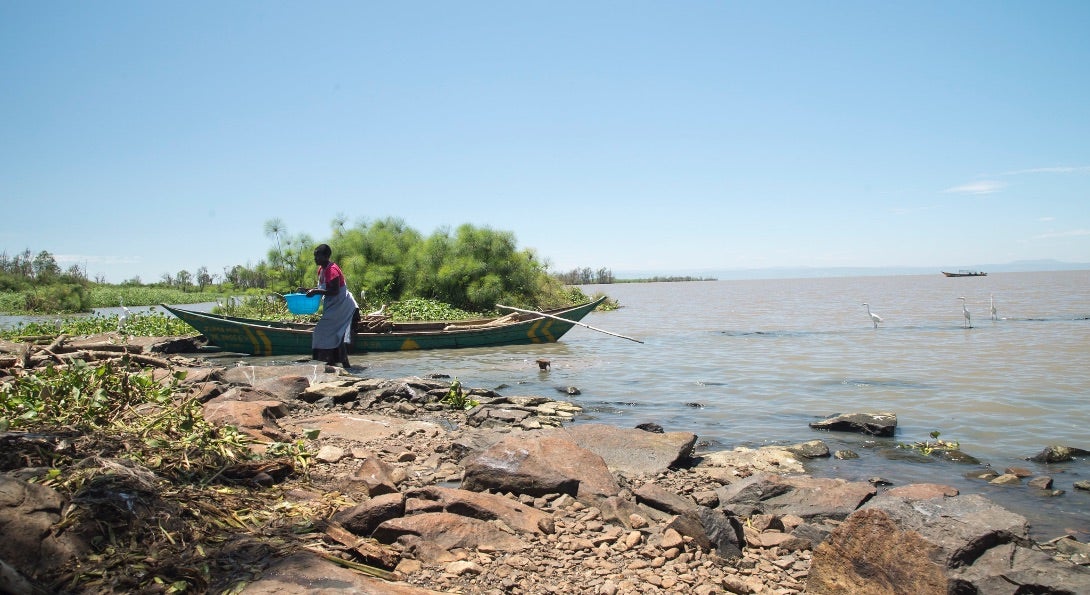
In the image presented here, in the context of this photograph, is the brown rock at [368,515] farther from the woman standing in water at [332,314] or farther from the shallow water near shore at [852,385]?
the woman standing in water at [332,314]

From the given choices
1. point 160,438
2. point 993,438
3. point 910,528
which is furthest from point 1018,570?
point 993,438

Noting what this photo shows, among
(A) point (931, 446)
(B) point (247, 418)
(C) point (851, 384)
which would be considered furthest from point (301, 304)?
(A) point (931, 446)

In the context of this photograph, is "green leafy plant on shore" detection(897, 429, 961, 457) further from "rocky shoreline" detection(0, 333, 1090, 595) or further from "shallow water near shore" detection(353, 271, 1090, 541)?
"rocky shoreline" detection(0, 333, 1090, 595)

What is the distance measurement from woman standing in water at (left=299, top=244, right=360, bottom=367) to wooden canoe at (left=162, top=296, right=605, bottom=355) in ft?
16.4

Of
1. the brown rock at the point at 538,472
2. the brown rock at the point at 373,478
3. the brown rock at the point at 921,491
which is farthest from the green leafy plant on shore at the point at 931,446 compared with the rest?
the brown rock at the point at 373,478

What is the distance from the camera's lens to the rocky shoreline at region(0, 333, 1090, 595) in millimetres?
3086

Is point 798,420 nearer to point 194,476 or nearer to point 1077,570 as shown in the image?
point 1077,570

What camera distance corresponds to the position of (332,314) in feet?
34.5

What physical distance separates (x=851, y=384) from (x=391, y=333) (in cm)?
1033

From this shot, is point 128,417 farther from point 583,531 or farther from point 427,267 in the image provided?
point 427,267

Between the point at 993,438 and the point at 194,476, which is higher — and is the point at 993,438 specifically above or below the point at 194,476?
below

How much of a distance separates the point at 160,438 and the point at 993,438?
815cm

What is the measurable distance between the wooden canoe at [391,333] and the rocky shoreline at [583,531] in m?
10.8

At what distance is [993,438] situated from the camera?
7.64 meters
